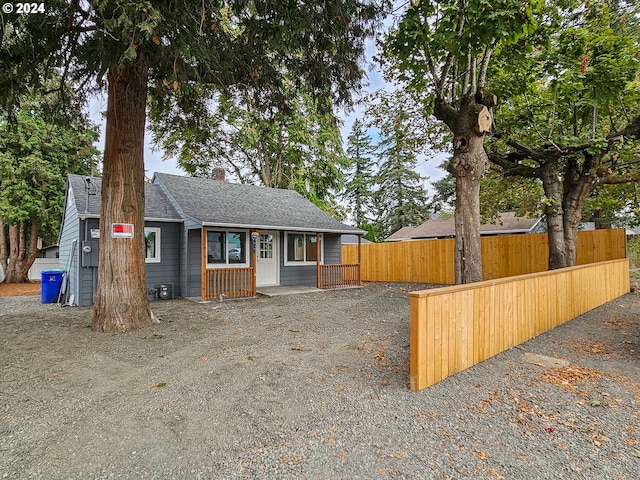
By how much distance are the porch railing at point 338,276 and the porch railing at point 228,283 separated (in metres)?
2.75

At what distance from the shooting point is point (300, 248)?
12.4 metres

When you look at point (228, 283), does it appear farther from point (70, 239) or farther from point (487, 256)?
point (487, 256)

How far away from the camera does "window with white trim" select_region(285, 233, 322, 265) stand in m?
12.1

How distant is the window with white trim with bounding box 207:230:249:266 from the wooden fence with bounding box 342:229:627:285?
6148 millimetres

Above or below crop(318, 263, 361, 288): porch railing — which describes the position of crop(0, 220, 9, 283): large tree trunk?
above

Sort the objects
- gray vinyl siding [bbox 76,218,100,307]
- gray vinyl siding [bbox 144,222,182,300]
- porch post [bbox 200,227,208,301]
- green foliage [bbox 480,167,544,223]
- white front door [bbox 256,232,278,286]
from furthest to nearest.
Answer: green foliage [bbox 480,167,544,223] → white front door [bbox 256,232,278,286] → gray vinyl siding [bbox 144,222,182,300] → porch post [bbox 200,227,208,301] → gray vinyl siding [bbox 76,218,100,307]

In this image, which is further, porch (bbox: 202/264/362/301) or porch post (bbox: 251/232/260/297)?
porch post (bbox: 251/232/260/297)

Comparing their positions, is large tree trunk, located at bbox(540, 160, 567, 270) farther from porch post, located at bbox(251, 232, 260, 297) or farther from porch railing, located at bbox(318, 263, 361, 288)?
porch post, located at bbox(251, 232, 260, 297)

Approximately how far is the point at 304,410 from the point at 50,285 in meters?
9.58

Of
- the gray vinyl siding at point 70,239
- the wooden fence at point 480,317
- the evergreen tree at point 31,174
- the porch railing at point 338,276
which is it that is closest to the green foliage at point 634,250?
the wooden fence at point 480,317

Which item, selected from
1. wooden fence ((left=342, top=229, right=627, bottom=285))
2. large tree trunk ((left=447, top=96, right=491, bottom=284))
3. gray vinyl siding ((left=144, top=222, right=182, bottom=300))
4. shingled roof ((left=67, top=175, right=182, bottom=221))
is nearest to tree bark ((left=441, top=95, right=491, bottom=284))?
large tree trunk ((left=447, top=96, right=491, bottom=284))

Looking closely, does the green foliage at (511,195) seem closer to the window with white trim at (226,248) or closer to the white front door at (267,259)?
the white front door at (267,259)

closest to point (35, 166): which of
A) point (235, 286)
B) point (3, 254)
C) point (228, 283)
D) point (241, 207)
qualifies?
point (3, 254)

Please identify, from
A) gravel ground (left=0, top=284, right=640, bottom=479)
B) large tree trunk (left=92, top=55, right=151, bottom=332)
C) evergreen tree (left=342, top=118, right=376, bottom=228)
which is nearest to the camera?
gravel ground (left=0, top=284, right=640, bottom=479)
